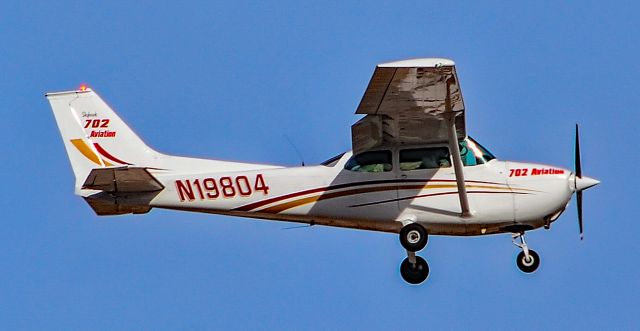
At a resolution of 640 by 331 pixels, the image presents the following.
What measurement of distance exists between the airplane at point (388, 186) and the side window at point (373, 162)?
14mm

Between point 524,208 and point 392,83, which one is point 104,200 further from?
point 524,208

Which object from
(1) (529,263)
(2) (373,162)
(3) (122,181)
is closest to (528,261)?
(1) (529,263)

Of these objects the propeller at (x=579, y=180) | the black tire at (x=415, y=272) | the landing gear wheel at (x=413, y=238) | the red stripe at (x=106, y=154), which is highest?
the red stripe at (x=106, y=154)

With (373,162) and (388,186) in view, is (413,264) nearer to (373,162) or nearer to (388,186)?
(388,186)

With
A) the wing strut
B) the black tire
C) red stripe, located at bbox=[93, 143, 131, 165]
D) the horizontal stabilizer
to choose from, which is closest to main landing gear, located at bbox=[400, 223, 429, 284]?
the black tire

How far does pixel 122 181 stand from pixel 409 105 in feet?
13.7

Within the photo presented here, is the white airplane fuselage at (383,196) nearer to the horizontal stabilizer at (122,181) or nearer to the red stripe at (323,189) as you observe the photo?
the red stripe at (323,189)

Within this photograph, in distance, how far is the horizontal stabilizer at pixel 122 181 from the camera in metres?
16.8

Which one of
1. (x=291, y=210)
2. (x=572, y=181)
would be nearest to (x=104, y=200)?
(x=291, y=210)

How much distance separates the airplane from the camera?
17.1 m

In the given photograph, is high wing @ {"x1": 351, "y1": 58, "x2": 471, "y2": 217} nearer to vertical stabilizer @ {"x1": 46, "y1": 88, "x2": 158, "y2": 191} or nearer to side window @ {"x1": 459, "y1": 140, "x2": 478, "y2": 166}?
side window @ {"x1": 459, "y1": 140, "x2": 478, "y2": 166}

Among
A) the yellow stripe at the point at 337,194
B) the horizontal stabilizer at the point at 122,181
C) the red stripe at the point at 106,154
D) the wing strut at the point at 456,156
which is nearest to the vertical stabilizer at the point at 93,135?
the red stripe at the point at 106,154

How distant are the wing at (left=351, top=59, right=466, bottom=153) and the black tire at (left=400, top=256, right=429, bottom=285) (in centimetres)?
179

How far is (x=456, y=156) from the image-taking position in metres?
16.8
